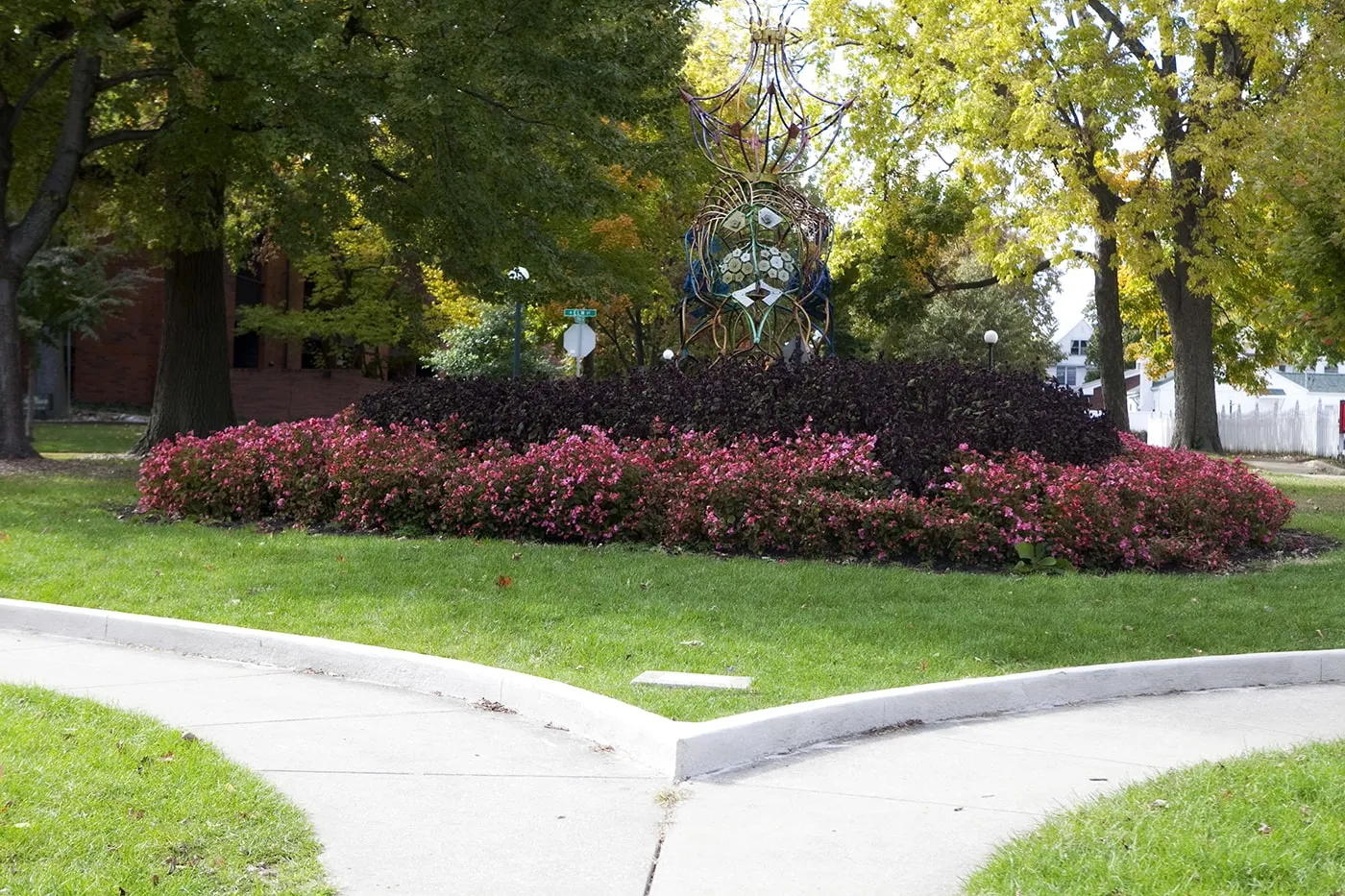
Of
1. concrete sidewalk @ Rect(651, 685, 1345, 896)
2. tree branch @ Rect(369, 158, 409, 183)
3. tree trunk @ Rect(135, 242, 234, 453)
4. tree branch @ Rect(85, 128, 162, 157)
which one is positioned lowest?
concrete sidewalk @ Rect(651, 685, 1345, 896)

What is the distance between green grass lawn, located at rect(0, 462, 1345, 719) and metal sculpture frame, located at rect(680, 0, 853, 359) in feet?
15.5

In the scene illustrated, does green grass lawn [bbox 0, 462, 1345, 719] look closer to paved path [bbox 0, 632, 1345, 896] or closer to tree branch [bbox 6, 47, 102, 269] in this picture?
paved path [bbox 0, 632, 1345, 896]

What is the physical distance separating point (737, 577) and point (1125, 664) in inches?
130

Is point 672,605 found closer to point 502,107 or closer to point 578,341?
point 502,107

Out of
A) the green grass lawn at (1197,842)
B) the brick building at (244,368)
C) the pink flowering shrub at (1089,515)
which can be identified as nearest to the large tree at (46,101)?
the pink flowering shrub at (1089,515)

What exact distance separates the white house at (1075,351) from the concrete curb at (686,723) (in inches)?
3514

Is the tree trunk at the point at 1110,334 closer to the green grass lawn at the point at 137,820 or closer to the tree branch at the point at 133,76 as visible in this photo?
the tree branch at the point at 133,76

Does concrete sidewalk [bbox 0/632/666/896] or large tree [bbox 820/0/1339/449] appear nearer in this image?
concrete sidewalk [bbox 0/632/666/896]

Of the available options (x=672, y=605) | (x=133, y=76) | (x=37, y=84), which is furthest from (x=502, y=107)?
(x=672, y=605)

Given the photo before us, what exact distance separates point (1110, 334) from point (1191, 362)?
1787 mm

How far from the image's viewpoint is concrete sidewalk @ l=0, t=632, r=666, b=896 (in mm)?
4570

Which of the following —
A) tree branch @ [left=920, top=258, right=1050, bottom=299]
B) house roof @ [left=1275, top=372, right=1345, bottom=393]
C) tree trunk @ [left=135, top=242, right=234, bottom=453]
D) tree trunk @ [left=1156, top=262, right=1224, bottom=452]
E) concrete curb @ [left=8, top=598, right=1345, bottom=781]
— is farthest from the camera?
house roof @ [left=1275, top=372, right=1345, bottom=393]

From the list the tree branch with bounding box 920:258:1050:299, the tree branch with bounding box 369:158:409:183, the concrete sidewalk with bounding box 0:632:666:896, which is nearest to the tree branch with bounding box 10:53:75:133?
the tree branch with bounding box 369:158:409:183

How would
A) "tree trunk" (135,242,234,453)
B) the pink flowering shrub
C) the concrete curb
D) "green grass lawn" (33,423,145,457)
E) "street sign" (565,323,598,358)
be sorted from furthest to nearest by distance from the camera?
"street sign" (565,323,598,358) < "green grass lawn" (33,423,145,457) < "tree trunk" (135,242,234,453) < the pink flowering shrub < the concrete curb
